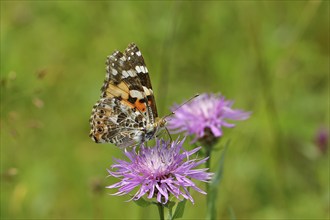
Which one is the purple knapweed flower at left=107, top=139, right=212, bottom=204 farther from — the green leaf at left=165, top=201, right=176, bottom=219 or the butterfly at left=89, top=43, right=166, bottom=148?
the butterfly at left=89, top=43, right=166, bottom=148

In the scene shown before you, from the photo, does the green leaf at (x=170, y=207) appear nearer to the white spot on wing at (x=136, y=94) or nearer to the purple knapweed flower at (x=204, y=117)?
the white spot on wing at (x=136, y=94)

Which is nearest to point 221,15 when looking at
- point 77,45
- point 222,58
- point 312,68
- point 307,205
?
point 222,58

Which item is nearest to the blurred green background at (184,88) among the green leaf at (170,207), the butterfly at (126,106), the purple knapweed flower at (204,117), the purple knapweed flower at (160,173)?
the purple knapweed flower at (204,117)

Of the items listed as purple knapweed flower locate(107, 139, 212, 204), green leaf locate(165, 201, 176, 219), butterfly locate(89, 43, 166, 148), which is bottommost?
green leaf locate(165, 201, 176, 219)

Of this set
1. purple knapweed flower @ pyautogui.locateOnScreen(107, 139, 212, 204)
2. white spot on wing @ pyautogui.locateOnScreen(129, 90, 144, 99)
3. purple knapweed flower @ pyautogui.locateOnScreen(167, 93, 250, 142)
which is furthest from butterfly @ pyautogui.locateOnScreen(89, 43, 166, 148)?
purple knapweed flower @ pyautogui.locateOnScreen(167, 93, 250, 142)

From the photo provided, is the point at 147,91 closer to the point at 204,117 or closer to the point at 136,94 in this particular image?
the point at 136,94

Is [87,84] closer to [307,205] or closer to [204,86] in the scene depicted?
[204,86]
